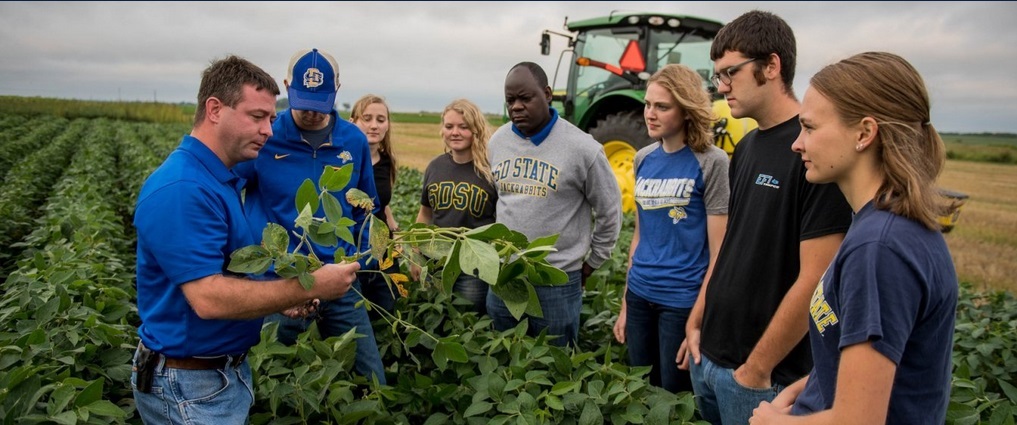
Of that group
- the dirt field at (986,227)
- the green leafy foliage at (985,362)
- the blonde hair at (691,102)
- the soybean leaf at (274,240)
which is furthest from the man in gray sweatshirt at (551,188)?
the dirt field at (986,227)

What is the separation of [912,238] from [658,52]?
6808mm

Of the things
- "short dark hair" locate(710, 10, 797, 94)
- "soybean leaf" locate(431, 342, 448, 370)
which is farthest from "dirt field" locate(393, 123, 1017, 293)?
"soybean leaf" locate(431, 342, 448, 370)

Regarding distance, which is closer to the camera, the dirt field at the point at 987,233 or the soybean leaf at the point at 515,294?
the soybean leaf at the point at 515,294

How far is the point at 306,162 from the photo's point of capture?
8.24 feet

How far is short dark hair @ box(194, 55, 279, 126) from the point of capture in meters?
1.65

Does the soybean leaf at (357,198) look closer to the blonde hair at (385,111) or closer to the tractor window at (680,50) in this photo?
the blonde hair at (385,111)

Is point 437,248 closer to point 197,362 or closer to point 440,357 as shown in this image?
point 440,357

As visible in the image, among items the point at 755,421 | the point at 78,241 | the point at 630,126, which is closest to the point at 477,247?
the point at 755,421

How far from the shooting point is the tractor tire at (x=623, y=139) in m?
7.04

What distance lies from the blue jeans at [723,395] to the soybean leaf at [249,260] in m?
1.29

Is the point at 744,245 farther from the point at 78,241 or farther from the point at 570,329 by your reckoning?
the point at 78,241

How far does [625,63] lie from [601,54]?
85 centimetres

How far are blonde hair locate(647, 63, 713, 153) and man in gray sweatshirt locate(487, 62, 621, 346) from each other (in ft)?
1.36

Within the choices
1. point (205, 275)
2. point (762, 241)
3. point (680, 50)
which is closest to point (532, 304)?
point (762, 241)
